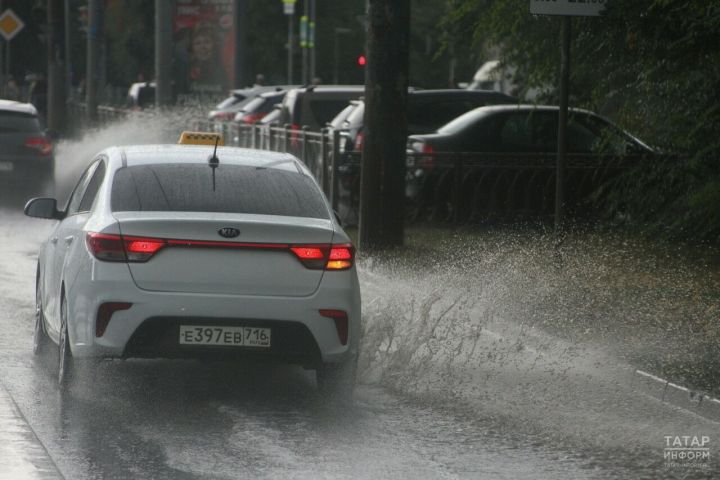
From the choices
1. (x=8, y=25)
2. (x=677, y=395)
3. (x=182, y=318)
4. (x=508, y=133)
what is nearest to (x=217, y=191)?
(x=182, y=318)

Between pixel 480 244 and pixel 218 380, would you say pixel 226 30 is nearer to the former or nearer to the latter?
pixel 480 244

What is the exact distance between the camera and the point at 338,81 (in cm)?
8481

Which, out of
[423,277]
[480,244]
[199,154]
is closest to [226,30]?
[480,244]

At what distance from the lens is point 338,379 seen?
9.25 meters

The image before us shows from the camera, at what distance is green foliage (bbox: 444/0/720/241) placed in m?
14.8

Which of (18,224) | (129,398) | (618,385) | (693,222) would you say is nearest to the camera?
(129,398)

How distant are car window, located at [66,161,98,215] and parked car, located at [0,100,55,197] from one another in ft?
42.7

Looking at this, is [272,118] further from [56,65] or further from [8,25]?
[8,25]

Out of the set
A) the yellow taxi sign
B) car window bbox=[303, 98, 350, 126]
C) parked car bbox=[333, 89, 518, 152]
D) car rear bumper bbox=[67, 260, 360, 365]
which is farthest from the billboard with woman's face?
car rear bumper bbox=[67, 260, 360, 365]

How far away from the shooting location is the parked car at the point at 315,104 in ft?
94.3

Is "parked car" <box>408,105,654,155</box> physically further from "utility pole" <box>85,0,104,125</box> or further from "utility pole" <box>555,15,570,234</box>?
"utility pole" <box>85,0,104,125</box>

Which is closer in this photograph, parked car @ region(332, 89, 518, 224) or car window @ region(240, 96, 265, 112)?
parked car @ region(332, 89, 518, 224)

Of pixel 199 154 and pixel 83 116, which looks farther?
pixel 83 116

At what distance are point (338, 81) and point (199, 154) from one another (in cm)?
7531
